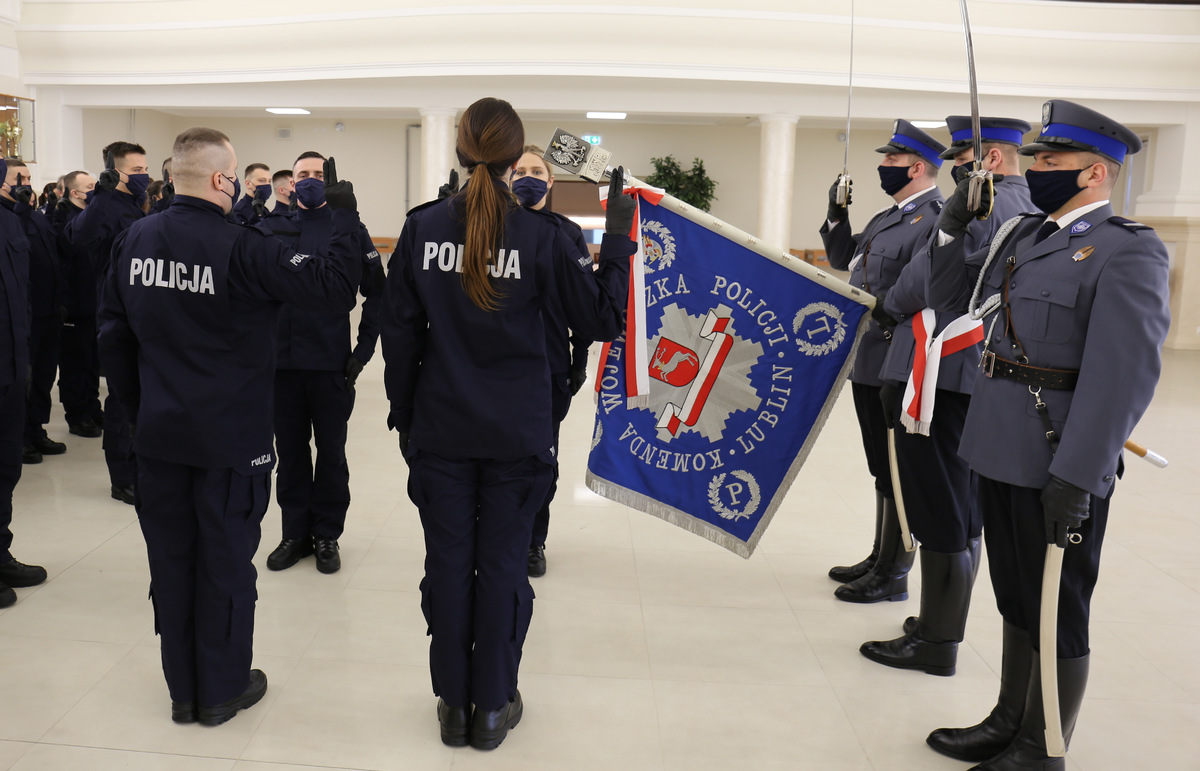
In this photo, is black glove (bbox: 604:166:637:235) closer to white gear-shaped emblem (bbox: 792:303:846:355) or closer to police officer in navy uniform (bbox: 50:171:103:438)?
white gear-shaped emblem (bbox: 792:303:846:355)

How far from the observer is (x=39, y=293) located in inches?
204

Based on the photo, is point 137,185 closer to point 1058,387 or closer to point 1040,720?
point 1058,387

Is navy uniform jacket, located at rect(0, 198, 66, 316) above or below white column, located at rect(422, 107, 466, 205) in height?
below

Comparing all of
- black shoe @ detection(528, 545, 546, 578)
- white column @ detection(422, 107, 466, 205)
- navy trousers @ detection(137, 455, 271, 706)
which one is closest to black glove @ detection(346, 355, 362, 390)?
black shoe @ detection(528, 545, 546, 578)

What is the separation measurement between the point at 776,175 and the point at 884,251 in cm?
904

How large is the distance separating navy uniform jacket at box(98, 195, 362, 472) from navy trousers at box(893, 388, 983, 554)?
6.18ft

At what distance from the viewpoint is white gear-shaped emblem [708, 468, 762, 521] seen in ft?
10.4

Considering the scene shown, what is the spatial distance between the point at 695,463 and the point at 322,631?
1.40 m

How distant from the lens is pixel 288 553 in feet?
12.0

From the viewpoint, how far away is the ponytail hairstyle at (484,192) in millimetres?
2234

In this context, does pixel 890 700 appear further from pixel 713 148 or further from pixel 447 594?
pixel 713 148

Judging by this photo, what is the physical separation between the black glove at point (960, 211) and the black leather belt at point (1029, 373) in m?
0.35

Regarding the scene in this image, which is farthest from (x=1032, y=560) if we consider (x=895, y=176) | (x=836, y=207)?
(x=836, y=207)

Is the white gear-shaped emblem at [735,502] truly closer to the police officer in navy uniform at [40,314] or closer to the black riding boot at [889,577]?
the black riding boot at [889,577]
